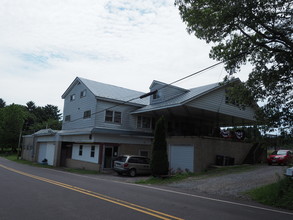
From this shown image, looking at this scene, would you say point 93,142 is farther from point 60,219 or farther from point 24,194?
point 60,219

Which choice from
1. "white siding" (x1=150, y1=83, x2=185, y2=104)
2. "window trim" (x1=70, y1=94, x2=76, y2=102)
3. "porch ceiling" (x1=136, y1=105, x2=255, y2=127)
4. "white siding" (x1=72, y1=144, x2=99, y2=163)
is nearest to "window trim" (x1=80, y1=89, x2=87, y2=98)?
"window trim" (x1=70, y1=94, x2=76, y2=102)

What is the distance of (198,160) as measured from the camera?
2064cm

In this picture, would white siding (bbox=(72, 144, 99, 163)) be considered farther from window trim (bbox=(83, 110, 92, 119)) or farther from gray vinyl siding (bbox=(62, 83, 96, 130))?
window trim (bbox=(83, 110, 92, 119))

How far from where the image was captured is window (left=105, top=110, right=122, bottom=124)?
27.3 metres

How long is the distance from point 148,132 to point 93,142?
21.2 feet

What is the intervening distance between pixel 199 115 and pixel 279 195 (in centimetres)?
1682

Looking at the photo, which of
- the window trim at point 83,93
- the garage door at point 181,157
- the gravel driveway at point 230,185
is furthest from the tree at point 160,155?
the window trim at point 83,93

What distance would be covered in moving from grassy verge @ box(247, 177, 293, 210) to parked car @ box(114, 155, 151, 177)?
38.0ft

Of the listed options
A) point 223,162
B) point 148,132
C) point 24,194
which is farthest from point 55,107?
point 24,194

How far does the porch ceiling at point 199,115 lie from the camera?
2455 centimetres

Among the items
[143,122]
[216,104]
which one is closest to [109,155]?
[143,122]

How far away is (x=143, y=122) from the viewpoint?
29422mm

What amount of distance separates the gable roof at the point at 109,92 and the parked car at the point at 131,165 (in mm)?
7831

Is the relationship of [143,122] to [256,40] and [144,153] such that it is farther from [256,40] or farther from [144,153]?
[256,40]
